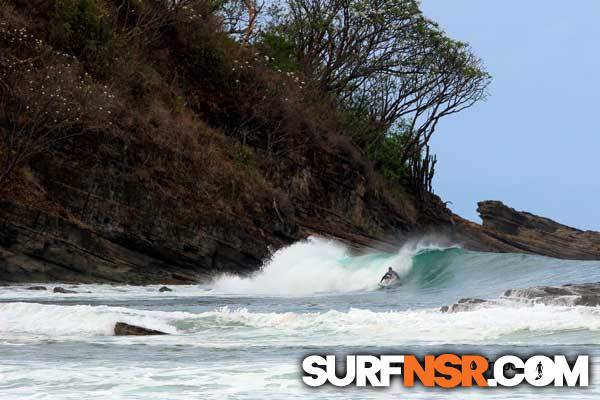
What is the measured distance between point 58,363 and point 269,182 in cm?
2556

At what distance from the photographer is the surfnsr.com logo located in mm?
8398

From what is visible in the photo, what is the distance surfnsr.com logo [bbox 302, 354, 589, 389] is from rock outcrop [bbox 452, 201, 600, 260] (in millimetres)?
38459

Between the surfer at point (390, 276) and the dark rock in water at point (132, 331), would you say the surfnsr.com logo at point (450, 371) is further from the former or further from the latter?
the surfer at point (390, 276)

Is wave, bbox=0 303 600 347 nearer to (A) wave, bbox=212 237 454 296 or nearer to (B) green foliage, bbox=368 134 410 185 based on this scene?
(A) wave, bbox=212 237 454 296

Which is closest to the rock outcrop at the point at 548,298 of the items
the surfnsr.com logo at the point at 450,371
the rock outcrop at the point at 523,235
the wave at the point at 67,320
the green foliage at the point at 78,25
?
the surfnsr.com logo at the point at 450,371

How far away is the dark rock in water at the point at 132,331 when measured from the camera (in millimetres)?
13508

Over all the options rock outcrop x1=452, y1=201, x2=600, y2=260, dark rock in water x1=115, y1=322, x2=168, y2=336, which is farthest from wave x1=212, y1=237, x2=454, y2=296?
rock outcrop x1=452, y1=201, x2=600, y2=260

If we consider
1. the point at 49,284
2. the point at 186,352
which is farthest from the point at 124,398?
the point at 49,284

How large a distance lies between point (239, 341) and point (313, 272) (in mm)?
18860

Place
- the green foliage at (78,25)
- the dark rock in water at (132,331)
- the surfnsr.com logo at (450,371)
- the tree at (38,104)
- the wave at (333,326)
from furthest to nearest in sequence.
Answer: the green foliage at (78,25)
the tree at (38,104)
the dark rock in water at (132,331)
the wave at (333,326)
the surfnsr.com logo at (450,371)

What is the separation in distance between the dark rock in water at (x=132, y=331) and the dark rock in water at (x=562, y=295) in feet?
18.3

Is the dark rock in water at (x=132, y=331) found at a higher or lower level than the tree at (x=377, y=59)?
lower

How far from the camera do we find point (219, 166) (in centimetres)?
3259

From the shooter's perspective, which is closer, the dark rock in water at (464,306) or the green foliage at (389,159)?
the dark rock in water at (464,306)
